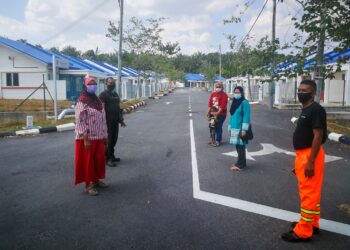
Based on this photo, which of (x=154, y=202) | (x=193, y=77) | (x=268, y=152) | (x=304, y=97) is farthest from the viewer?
(x=193, y=77)

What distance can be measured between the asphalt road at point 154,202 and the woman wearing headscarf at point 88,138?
275mm

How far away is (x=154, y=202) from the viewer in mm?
5180

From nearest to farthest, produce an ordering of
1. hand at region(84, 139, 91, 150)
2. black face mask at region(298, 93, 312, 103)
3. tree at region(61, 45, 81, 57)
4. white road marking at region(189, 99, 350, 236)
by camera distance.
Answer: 1. black face mask at region(298, 93, 312, 103)
2. white road marking at region(189, 99, 350, 236)
3. hand at region(84, 139, 91, 150)
4. tree at region(61, 45, 81, 57)

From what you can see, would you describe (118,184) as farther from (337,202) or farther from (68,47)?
(68,47)

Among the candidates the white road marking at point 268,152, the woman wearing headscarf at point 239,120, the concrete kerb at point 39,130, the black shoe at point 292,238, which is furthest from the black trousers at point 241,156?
the concrete kerb at point 39,130

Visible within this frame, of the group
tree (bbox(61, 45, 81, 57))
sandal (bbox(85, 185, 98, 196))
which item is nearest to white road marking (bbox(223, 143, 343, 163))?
sandal (bbox(85, 185, 98, 196))

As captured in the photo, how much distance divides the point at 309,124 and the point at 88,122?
3184 mm

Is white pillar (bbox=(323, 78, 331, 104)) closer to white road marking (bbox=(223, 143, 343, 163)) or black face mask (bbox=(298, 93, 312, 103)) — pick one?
white road marking (bbox=(223, 143, 343, 163))

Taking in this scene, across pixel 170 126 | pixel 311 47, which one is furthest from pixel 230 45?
pixel 311 47

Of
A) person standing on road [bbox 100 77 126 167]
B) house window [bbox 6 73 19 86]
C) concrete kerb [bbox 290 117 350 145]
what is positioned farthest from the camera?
house window [bbox 6 73 19 86]

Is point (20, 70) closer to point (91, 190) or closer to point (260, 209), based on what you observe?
point (91, 190)

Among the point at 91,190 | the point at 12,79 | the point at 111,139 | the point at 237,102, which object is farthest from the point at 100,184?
the point at 12,79

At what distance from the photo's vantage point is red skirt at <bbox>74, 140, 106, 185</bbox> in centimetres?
559

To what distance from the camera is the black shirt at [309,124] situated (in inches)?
156
